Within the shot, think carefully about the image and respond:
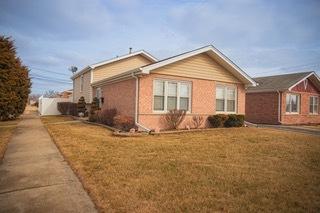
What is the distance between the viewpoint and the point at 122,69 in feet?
79.4

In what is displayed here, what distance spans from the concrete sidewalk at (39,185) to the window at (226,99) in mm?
11667

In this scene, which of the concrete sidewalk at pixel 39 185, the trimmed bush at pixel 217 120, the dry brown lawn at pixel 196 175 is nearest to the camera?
the concrete sidewalk at pixel 39 185

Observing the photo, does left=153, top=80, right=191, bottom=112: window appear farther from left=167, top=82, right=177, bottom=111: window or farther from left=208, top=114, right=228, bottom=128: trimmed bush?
left=208, top=114, right=228, bottom=128: trimmed bush

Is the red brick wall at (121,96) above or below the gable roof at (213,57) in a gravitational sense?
below

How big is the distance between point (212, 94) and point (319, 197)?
12115 mm

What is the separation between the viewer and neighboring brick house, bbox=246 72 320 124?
22312mm

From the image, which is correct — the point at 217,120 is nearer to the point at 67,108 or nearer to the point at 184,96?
the point at 184,96

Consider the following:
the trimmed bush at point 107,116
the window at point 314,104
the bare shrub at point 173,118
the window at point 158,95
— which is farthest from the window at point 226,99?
the window at point 314,104

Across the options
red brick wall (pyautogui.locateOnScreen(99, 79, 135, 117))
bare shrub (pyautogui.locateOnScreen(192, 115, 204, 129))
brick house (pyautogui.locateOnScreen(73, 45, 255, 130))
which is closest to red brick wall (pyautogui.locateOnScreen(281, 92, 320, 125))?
brick house (pyautogui.locateOnScreen(73, 45, 255, 130))

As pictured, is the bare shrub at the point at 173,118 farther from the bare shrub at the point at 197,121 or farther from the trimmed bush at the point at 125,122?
the trimmed bush at the point at 125,122

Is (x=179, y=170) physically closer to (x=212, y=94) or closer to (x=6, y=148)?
(x=6, y=148)

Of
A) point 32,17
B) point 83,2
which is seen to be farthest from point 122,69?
point 32,17

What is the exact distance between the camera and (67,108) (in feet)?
92.0

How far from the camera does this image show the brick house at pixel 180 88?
13.9m
